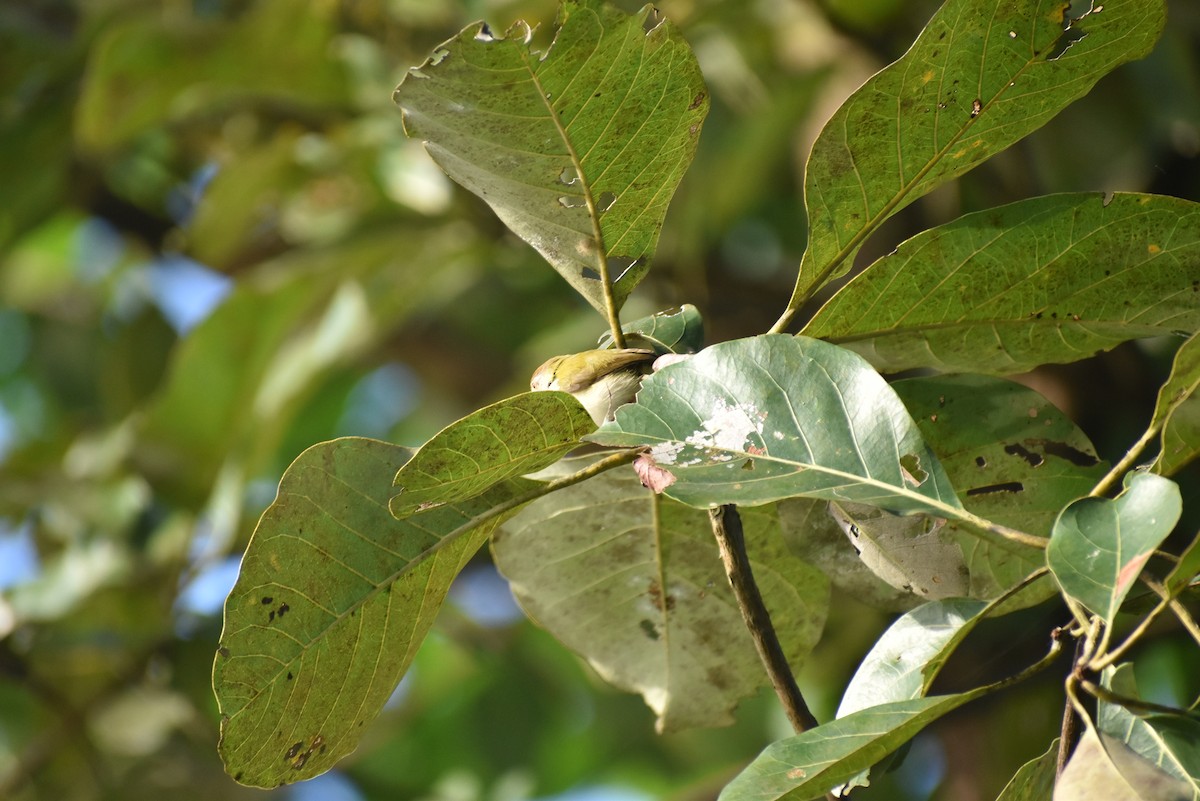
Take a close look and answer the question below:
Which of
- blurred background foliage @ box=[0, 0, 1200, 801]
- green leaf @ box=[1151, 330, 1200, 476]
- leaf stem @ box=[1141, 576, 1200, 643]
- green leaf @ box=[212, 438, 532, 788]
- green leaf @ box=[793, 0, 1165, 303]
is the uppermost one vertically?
green leaf @ box=[793, 0, 1165, 303]

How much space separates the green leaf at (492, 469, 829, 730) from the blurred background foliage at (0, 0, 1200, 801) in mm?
629

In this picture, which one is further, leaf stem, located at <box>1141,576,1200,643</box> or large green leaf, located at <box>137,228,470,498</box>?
large green leaf, located at <box>137,228,470,498</box>

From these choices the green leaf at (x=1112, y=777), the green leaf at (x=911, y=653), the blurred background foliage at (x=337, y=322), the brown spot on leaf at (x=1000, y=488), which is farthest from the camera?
the blurred background foliage at (x=337, y=322)

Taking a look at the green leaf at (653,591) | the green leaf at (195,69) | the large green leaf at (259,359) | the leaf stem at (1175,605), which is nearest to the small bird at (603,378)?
the green leaf at (653,591)

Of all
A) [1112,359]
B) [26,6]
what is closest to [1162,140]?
[1112,359]

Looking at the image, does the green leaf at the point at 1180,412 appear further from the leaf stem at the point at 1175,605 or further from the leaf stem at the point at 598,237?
the leaf stem at the point at 598,237

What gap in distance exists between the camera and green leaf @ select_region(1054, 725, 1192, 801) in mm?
399

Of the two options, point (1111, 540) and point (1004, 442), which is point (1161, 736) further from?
point (1004, 442)

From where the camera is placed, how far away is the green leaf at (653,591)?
0.68 metres

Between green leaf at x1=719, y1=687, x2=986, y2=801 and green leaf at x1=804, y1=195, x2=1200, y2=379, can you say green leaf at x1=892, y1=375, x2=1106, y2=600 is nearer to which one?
green leaf at x1=804, y1=195, x2=1200, y2=379

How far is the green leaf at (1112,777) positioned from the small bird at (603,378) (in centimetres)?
23

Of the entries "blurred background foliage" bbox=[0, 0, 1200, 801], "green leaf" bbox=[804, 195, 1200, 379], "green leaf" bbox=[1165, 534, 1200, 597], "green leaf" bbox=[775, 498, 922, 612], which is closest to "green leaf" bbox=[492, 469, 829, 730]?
"green leaf" bbox=[775, 498, 922, 612]

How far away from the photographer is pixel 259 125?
2102 millimetres

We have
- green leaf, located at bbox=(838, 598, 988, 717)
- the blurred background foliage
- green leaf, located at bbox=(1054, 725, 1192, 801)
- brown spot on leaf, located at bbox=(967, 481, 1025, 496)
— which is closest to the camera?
green leaf, located at bbox=(1054, 725, 1192, 801)
